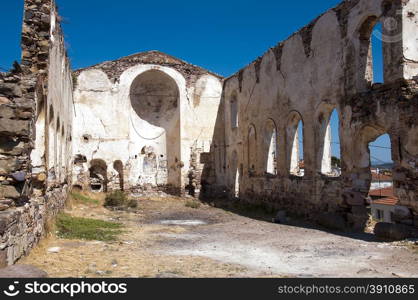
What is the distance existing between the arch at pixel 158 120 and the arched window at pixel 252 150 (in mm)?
4434

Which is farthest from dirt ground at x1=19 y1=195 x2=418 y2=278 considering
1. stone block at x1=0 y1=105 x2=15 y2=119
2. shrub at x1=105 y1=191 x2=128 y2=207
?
shrub at x1=105 y1=191 x2=128 y2=207

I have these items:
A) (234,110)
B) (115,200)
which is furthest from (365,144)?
(115,200)

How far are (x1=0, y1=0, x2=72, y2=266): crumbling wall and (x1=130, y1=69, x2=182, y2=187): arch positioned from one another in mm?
12477

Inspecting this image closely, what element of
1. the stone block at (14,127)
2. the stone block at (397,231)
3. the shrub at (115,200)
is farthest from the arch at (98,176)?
the stone block at (397,231)

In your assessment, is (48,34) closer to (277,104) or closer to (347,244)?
(347,244)

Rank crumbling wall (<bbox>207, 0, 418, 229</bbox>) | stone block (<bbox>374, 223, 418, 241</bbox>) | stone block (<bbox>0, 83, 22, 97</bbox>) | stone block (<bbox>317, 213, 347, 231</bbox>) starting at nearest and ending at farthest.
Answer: stone block (<bbox>0, 83, 22, 97</bbox>)
stone block (<bbox>374, 223, 418, 241</bbox>)
crumbling wall (<bbox>207, 0, 418, 229</bbox>)
stone block (<bbox>317, 213, 347, 231</bbox>)

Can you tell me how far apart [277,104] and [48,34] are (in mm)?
9055

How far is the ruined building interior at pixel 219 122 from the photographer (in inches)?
325

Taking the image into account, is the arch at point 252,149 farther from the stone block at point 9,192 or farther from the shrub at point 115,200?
the stone block at point 9,192

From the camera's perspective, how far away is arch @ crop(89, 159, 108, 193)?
67.5ft

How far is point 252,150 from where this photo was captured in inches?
714

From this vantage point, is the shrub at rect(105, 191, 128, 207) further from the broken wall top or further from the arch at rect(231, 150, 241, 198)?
the broken wall top

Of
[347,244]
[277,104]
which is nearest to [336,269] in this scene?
[347,244]

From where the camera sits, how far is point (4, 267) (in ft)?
17.3
